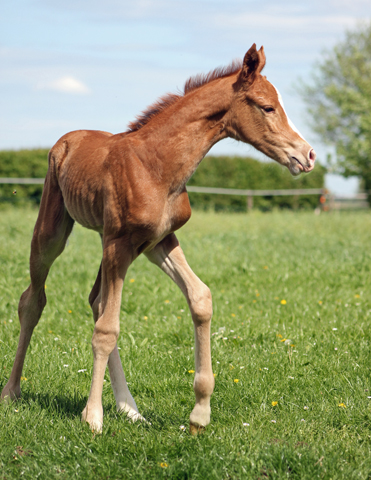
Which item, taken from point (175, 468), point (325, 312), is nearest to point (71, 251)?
point (325, 312)

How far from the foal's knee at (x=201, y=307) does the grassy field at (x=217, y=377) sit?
2.10ft

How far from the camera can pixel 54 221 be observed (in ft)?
11.7

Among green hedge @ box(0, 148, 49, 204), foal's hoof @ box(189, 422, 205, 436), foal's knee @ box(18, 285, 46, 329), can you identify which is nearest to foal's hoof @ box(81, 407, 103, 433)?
foal's hoof @ box(189, 422, 205, 436)

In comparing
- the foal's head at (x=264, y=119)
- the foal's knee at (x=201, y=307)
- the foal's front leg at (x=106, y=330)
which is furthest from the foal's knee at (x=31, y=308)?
the foal's head at (x=264, y=119)

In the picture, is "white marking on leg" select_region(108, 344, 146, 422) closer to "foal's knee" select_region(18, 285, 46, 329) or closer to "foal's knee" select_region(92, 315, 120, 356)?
"foal's knee" select_region(92, 315, 120, 356)

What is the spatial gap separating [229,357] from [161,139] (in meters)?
2.08

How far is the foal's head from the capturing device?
2768 mm

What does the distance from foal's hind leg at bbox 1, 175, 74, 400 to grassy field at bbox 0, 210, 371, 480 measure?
0.63 ft

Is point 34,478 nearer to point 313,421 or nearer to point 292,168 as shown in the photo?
point 313,421

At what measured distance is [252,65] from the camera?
9.21ft

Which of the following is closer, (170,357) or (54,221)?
(54,221)

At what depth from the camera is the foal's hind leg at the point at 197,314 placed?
9.76 ft

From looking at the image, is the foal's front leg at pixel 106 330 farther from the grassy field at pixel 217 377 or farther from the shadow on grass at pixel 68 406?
the shadow on grass at pixel 68 406

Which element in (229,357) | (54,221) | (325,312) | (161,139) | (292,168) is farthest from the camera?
(325,312)
